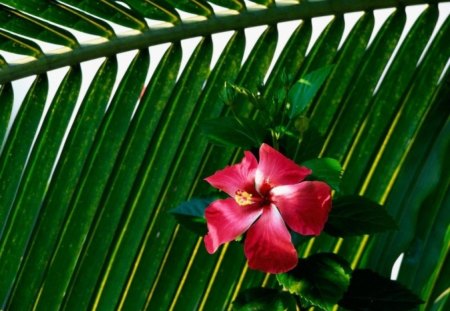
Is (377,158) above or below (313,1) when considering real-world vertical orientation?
below

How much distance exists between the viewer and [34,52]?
5.38 ft

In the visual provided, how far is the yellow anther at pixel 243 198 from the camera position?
1.04 meters

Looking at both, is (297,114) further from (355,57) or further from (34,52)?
(34,52)

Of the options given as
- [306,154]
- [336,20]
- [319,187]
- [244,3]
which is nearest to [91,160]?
[244,3]

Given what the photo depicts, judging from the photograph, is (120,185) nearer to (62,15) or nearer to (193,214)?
(62,15)

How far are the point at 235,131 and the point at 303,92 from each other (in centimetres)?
9

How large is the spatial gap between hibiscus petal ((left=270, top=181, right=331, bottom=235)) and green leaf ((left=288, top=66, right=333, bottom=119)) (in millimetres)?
132

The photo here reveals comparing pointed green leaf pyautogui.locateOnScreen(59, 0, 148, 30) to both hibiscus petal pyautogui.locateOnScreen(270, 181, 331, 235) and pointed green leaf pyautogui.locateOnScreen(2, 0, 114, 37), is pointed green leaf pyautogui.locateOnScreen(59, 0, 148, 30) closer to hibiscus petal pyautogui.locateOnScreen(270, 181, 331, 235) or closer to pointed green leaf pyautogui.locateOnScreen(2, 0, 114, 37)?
pointed green leaf pyautogui.locateOnScreen(2, 0, 114, 37)

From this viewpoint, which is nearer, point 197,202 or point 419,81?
point 197,202

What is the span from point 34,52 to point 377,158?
614 millimetres

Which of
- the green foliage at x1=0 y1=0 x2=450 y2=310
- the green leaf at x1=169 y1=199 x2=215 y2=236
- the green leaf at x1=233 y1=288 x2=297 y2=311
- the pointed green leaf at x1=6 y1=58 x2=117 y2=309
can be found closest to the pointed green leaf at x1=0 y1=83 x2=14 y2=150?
the green foliage at x1=0 y1=0 x2=450 y2=310

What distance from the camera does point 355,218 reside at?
1.07 metres

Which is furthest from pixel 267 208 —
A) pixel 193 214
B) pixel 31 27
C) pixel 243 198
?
pixel 31 27

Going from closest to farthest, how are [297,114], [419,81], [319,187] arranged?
[319,187]
[297,114]
[419,81]
